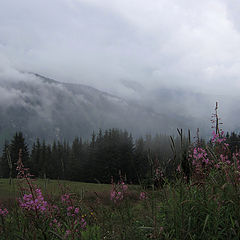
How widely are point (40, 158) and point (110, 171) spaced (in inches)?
1073

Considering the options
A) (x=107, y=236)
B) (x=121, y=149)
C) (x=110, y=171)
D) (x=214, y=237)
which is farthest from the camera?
(x=121, y=149)

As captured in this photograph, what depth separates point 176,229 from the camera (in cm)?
318

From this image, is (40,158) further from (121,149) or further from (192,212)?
(192,212)

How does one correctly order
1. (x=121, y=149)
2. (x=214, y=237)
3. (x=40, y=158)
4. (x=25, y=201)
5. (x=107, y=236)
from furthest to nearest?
(x=40, y=158) → (x=121, y=149) → (x=107, y=236) → (x=25, y=201) → (x=214, y=237)

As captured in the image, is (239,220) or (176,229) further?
(176,229)

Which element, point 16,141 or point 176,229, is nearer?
point 176,229

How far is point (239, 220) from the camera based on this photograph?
116 inches

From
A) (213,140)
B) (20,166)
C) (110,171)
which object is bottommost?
(110,171)

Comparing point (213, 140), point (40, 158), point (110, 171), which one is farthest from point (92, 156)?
point (213, 140)

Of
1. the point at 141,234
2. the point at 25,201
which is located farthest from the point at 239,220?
the point at 25,201

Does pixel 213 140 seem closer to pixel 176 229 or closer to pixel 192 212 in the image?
pixel 192 212

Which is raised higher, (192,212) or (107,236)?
(192,212)

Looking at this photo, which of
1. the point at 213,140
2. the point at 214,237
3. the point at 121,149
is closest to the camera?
the point at 214,237

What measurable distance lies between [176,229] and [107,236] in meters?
1.00
